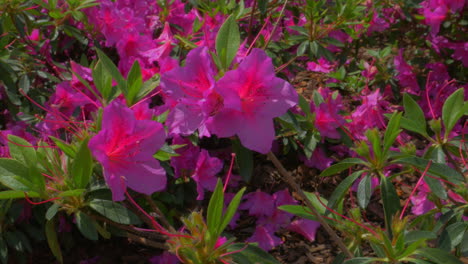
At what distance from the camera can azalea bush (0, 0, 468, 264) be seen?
1.03m

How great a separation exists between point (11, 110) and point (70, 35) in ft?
1.18

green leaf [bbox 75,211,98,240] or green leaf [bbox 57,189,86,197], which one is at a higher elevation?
green leaf [bbox 57,189,86,197]

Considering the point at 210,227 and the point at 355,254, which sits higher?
the point at 210,227

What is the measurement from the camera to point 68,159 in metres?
1.16

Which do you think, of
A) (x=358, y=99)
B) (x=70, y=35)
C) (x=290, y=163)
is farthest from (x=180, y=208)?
(x=358, y=99)

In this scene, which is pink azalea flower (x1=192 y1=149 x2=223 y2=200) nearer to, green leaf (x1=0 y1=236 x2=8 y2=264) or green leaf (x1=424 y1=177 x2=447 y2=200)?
green leaf (x1=0 y1=236 x2=8 y2=264)

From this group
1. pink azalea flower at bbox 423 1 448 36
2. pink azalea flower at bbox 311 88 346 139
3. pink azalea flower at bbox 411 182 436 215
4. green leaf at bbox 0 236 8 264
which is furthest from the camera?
pink azalea flower at bbox 423 1 448 36

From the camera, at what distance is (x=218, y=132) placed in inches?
39.4

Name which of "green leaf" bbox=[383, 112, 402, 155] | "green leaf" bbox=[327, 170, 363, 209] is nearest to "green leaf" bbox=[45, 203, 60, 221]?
"green leaf" bbox=[327, 170, 363, 209]

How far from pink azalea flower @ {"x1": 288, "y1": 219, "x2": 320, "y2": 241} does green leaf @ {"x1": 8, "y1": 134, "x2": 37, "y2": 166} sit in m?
1.12

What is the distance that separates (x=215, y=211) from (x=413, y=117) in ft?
2.21

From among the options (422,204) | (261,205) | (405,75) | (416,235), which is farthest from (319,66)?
(416,235)

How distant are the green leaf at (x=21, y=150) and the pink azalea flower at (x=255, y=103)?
0.43 meters

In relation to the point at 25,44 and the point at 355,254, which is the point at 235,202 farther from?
the point at 25,44
